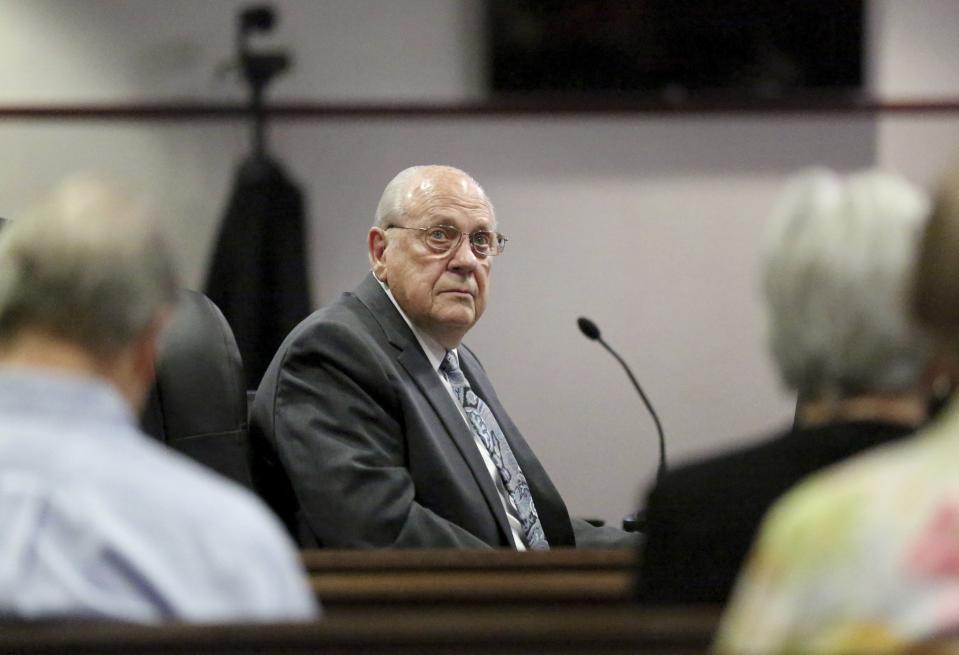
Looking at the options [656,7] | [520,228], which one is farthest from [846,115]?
[520,228]

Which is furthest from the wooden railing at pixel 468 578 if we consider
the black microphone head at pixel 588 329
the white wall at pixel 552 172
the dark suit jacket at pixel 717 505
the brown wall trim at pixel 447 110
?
the brown wall trim at pixel 447 110

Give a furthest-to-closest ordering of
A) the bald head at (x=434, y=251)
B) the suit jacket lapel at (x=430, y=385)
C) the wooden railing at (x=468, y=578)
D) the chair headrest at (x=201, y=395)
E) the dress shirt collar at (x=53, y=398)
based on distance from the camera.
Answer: the bald head at (x=434, y=251) < the suit jacket lapel at (x=430, y=385) < the chair headrest at (x=201, y=395) < the wooden railing at (x=468, y=578) < the dress shirt collar at (x=53, y=398)

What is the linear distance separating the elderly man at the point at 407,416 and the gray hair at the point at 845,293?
150cm

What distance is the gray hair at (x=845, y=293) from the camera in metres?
1.58

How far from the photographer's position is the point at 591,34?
5.80 metres

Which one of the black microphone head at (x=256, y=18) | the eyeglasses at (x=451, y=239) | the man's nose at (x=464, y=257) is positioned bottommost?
the man's nose at (x=464, y=257)

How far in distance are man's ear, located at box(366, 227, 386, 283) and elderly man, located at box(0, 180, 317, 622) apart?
2071mm

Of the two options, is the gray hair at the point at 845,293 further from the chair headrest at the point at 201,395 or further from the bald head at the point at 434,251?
the bald head at the point at 434,251

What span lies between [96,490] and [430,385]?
1.92 m

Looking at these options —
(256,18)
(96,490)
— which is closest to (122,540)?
(96,490)

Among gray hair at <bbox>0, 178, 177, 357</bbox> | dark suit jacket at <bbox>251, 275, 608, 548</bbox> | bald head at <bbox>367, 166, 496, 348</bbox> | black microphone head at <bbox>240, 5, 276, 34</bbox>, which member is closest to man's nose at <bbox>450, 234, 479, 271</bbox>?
bald head at <bbox>367, 166, 496, 348</bbox>

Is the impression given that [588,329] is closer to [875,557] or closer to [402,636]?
[402,636]

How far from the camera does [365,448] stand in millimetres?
3094

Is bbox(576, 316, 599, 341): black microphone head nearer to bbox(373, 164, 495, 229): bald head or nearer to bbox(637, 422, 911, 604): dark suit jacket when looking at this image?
bbox(373, 164, 495, 229): bald head
